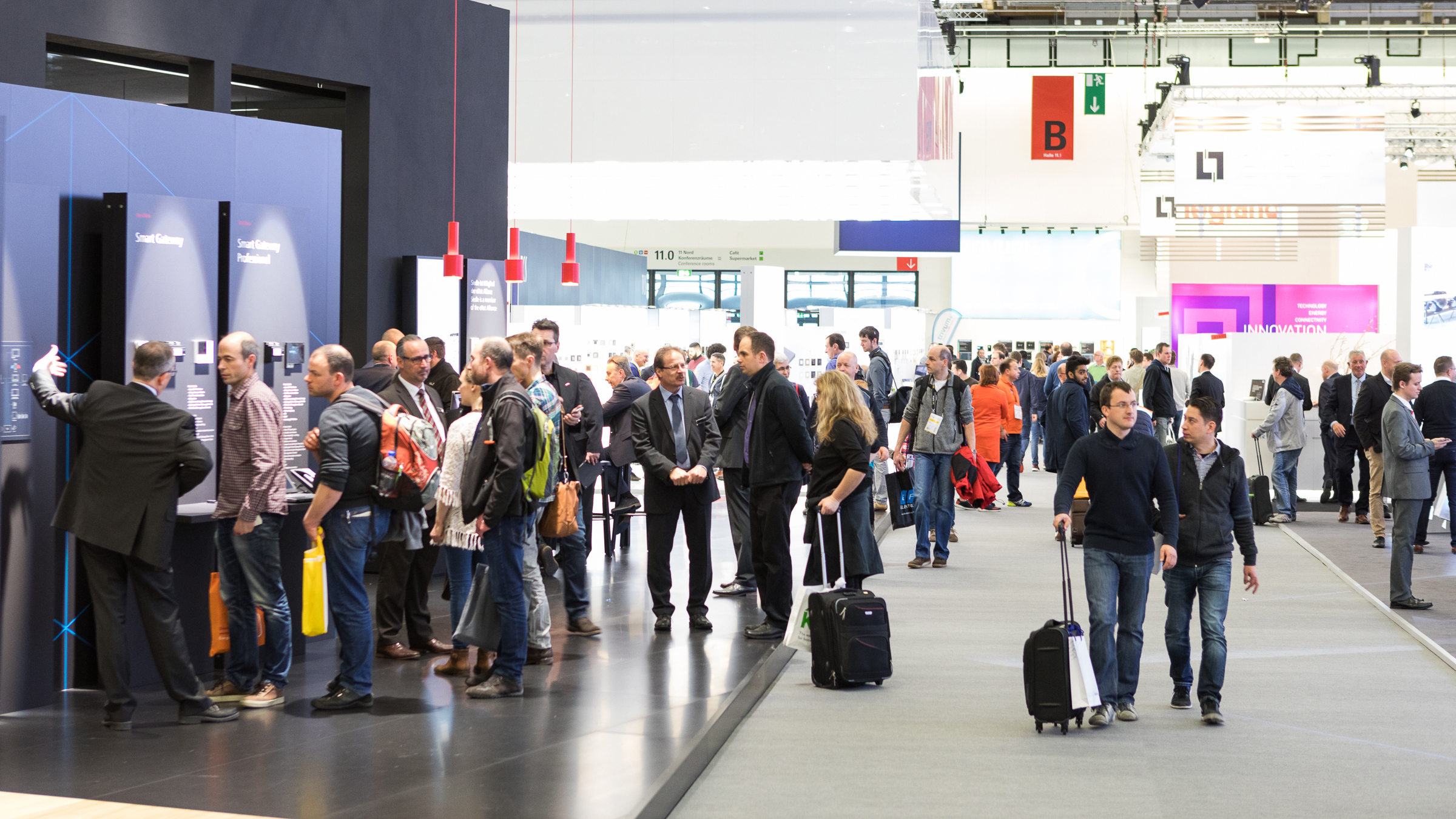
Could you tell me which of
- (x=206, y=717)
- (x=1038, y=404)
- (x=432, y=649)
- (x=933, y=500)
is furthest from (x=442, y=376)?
(x=1038, y=404)

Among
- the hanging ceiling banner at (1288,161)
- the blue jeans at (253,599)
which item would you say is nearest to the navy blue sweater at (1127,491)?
the blue jeans at (253,599)

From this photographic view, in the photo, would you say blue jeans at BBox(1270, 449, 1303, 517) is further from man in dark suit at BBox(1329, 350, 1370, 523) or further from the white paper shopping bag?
the white paper shopping bag

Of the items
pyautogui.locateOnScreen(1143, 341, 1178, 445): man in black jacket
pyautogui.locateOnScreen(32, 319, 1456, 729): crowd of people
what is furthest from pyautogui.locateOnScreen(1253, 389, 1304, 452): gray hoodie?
pyautogui.locateOnScreen(32, 319, 1456, 729): crowd of people

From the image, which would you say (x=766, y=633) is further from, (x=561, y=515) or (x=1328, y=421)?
(x=1328, y=421)

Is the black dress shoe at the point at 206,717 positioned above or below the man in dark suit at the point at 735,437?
below

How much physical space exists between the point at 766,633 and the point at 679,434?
107cm

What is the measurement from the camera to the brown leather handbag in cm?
570

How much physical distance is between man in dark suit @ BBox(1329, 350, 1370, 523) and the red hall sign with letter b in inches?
563

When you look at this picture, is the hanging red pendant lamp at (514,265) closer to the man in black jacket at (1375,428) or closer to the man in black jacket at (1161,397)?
the man in black jacket at (1375,428)

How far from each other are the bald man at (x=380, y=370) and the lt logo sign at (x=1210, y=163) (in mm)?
11179

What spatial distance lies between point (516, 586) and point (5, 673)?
6.18 ft

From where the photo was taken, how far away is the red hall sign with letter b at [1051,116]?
25.3 metres

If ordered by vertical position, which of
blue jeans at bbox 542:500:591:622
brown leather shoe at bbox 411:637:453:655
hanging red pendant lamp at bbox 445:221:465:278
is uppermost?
hanging red pendant lamp at bbox 445:221:465:278

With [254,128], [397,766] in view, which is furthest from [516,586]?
[254,128]
